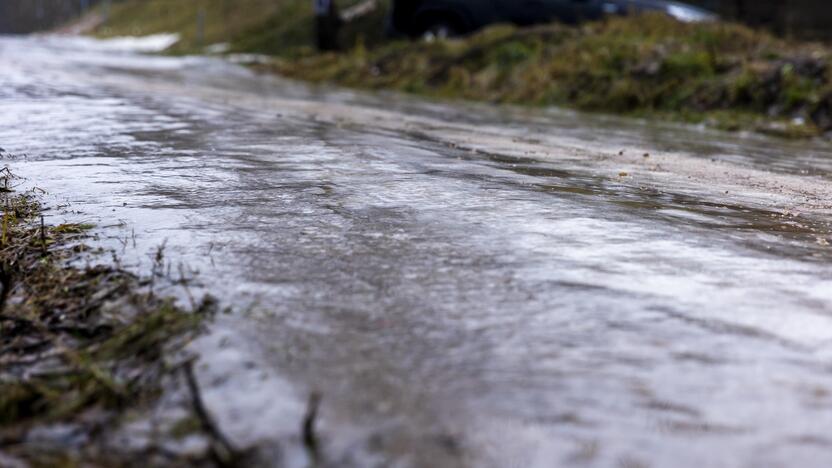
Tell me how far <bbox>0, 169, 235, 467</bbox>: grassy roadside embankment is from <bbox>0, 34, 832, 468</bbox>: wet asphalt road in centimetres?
8

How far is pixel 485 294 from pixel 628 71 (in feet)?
29.5

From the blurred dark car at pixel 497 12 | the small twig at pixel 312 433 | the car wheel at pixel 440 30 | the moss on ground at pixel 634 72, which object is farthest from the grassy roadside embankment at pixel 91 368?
the car wheel at pixel 440 30

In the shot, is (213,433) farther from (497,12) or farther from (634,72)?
(497,12)

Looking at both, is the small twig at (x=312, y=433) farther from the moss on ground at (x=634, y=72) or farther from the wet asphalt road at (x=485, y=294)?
the moss on ground at (x=634, y=72)

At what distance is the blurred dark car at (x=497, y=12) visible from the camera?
13.9m

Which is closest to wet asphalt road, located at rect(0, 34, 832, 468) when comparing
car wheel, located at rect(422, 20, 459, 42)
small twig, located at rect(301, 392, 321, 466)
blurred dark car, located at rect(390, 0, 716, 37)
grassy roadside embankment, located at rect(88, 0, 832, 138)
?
small twig, located at rect(301, 392, 321, 466)

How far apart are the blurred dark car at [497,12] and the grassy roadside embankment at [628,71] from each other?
0.57 metres

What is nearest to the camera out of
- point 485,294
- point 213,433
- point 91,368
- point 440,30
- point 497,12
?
point 213,433

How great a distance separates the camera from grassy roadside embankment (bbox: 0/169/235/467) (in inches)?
59.7

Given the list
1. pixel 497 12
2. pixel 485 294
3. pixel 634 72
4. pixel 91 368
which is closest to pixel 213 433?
pixel 91 368

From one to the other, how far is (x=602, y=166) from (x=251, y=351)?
3.27 meters

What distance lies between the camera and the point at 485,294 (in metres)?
2.21

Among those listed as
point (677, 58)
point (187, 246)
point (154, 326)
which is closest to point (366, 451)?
point (154, 326)

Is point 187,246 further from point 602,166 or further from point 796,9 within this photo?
point 796,9
